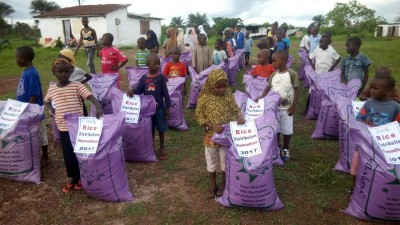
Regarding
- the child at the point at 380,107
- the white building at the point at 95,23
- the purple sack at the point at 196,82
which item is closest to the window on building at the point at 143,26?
the white building at the point at 95,23

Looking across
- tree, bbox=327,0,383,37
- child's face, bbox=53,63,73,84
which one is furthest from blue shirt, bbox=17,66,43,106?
tree, bbox=327,0,383,37

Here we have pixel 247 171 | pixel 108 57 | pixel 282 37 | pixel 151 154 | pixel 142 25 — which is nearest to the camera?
pixel 247 171

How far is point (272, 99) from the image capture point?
363 cm

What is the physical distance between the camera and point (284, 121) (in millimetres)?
3979

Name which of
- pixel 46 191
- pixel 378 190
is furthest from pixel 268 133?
pixel 46 191

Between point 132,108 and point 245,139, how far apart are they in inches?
65.2

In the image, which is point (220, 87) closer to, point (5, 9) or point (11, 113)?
point (11, 113)

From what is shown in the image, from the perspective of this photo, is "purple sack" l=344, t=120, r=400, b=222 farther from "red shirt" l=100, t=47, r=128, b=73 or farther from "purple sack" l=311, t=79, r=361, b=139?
"red shirt" l=100, t=47, r=128, b=73

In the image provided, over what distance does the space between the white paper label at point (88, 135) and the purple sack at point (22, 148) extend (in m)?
0.83

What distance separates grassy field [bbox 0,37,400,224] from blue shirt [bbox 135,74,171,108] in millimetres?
815

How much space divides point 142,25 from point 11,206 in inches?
996

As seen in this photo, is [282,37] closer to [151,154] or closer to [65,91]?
[151,154]

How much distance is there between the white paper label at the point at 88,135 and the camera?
3.02m

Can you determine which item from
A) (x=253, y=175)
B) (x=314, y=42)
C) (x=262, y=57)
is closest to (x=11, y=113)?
(x=253, y=175)
